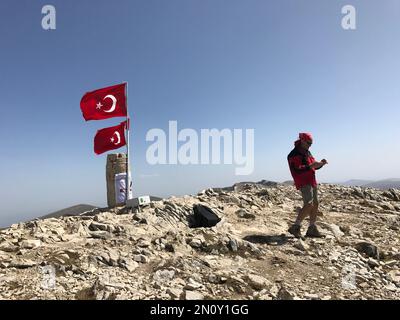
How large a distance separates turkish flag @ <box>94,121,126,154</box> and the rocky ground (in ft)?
9.09

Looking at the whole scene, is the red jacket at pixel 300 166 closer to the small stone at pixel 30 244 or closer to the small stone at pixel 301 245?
the small stone at pixel 301 245

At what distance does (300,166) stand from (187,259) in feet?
13.5

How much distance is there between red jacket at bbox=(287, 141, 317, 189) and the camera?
824cm

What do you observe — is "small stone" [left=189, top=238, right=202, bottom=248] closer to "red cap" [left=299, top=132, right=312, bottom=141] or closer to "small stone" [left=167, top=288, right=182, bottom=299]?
"small stone" [left=167, top=288, right=182, bottom=299]

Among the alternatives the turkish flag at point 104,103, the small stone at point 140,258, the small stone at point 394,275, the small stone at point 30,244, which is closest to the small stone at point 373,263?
the small stone at point 394,275

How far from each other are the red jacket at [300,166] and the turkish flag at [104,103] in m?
6.91

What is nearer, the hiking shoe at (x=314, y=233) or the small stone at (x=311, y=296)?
the small stone at (x=311, y=296)

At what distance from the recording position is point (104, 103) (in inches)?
456

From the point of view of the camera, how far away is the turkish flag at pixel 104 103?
1148 cm

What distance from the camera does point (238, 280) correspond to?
18.6 feet
